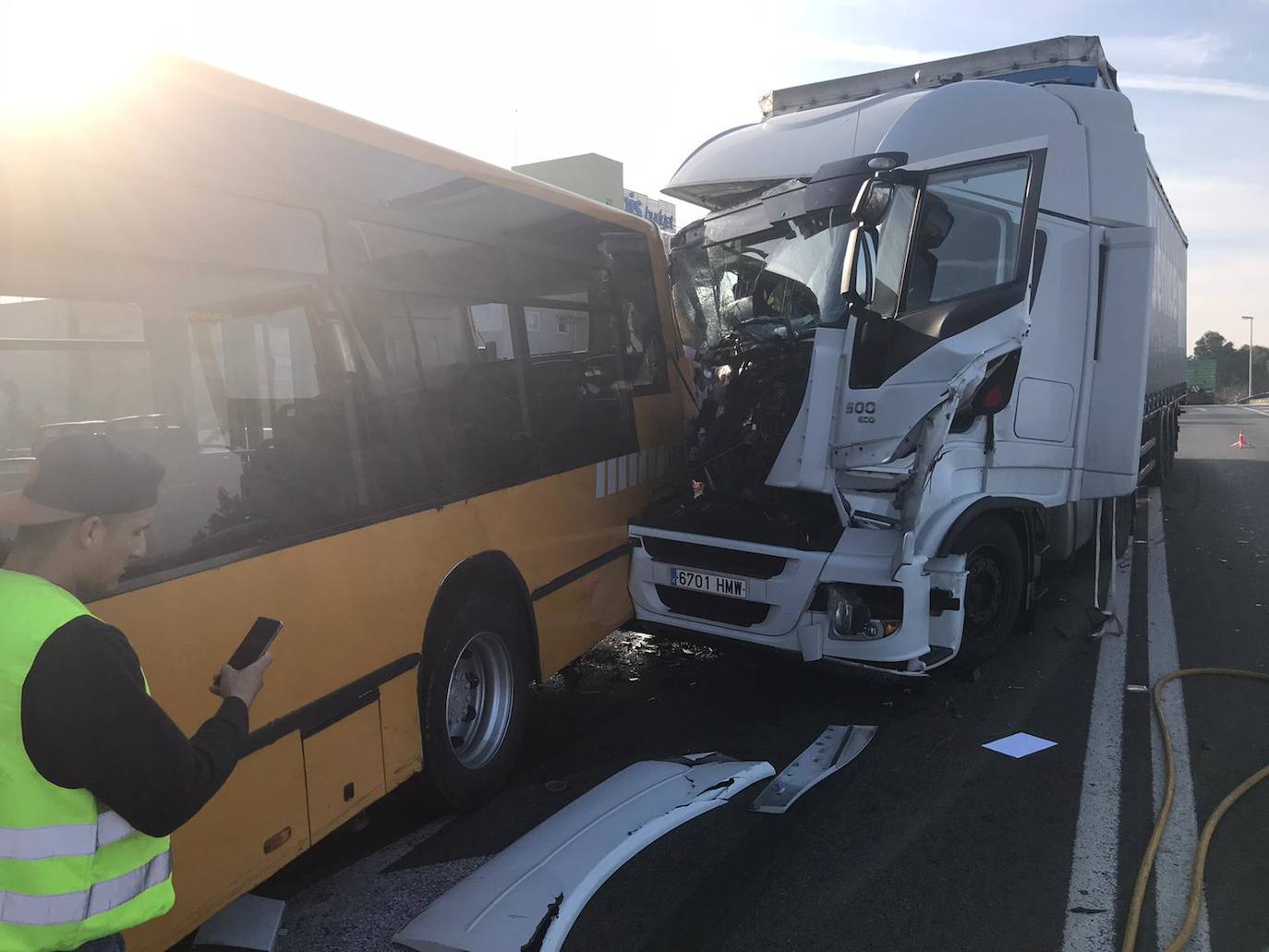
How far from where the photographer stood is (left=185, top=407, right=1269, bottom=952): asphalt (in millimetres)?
3152

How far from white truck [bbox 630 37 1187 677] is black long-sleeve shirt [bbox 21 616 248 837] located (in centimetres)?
356

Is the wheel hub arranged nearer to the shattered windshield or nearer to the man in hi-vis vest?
the shattered windshield

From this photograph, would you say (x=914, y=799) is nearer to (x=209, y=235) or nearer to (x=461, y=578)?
(x=461, y=578)

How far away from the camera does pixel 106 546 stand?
68.9 inches

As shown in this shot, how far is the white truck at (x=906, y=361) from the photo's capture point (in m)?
4.63

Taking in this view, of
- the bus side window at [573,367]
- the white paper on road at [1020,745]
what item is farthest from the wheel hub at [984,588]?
the bus side window at [573,367]

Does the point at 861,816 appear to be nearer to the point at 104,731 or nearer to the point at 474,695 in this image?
Result: the point at 474,695

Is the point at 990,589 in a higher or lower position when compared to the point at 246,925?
higher

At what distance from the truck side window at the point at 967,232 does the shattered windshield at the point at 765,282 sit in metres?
0.44

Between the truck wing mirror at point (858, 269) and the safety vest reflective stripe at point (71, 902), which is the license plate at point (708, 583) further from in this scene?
the safety vest reflective stripe at point (71, 902)

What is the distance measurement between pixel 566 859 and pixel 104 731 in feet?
6.65

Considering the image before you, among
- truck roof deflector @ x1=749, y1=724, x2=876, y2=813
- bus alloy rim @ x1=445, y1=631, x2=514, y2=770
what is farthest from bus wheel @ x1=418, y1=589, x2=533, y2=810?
truck roof deflector @ x1=749, y1=724, x2=876, y2=813

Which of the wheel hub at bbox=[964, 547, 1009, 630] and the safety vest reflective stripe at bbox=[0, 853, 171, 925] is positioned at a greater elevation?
the safety vest reflective stripe at bbox=[0, 853, 171, 925]

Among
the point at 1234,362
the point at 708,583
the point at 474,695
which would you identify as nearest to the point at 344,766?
the point at 474,695
